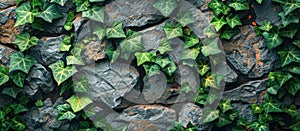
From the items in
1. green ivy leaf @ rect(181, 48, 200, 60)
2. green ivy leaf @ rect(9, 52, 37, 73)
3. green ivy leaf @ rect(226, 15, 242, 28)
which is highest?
green ivy leaf @ rect(226, 15, 242, 28)

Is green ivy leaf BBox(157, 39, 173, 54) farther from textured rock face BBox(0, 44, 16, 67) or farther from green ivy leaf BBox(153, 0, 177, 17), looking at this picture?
textured rock face BBox(0, 44, 16, 67)

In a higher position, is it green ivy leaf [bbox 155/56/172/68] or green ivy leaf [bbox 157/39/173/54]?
green ivy leaf [bbox 157/39/173/54]

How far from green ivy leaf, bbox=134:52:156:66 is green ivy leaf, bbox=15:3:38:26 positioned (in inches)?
26.2

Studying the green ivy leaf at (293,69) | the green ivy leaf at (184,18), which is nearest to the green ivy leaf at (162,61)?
the green ivy leaf at (184,18)

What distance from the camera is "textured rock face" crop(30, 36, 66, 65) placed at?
2.96m

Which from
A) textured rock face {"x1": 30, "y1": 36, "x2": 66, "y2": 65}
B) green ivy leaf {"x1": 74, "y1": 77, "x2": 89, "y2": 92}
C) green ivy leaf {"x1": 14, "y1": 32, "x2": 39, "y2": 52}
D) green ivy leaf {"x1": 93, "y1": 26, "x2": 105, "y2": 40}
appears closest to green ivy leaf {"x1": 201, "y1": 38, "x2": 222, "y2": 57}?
green ivy leaf {"x1": 93, "y1": 26, "x2": 105, "y2": 40}

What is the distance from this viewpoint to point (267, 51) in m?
2.92

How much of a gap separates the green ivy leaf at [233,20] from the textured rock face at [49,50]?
102cm

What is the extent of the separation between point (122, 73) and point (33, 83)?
56 centimetres

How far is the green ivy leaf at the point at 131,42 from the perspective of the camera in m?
2.92

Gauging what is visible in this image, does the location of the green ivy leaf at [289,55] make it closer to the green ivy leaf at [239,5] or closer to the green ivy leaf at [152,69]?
the green ivy leaf at [239,5]

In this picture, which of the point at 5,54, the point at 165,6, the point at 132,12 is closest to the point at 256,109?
the point at 165,6

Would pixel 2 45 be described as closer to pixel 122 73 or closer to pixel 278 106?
pixel 122 73

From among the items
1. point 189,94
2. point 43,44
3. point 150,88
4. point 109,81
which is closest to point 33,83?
point 43,44
